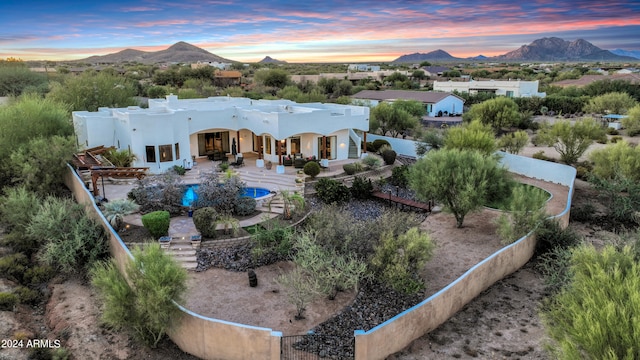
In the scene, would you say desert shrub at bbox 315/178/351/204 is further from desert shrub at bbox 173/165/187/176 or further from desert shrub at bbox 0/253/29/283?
desert shrub at bbox 0/253/29/283

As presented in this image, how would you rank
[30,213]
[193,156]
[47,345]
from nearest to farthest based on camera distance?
[47,345] < [30,213] < [193,156]

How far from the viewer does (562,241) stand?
16828mm

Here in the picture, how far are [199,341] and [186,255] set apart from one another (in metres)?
5.31

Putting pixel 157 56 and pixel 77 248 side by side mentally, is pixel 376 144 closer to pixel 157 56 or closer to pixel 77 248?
pixel 77 248

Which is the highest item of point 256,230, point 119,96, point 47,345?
point 119,96

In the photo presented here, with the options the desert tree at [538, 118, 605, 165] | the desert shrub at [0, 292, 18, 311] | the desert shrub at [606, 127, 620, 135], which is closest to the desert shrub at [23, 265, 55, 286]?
the desert shrub at [0, 292, 18, 311]

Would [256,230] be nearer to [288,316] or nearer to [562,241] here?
[288,316]

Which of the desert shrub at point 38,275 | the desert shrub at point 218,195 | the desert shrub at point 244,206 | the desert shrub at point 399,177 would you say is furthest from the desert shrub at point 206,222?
the desert shrub at point 399,177

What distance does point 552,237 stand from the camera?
16.9 meters

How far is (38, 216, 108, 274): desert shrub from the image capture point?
15555 millimetres

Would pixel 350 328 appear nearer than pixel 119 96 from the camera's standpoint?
Yes

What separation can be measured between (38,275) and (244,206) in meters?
7.99

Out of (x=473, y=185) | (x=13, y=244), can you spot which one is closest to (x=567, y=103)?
(x=473, y=185)

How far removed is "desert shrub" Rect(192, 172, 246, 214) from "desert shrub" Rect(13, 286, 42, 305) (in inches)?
259
